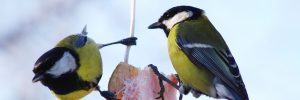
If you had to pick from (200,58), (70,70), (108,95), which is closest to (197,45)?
(200,58)

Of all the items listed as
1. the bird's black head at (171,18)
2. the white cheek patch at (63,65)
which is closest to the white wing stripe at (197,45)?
the bird's black head at (171,18)

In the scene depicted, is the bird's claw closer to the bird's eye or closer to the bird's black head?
the bird's black head

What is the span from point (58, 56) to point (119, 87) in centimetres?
52

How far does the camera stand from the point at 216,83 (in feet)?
6.54

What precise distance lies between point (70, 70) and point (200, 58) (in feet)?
1.65

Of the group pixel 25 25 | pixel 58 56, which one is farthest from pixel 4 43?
pixel 58 56

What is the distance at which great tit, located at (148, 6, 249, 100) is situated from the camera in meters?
1.95

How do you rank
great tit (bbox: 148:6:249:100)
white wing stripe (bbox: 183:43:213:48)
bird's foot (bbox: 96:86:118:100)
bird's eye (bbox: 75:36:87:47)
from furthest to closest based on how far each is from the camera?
bird's eye (bbox: 75:36:87:47), white wing stripe (bbox: 183:43:213:48), great tit (bbox: 148:6:249:100), bird's foot (bbox: 96:86:118:100)

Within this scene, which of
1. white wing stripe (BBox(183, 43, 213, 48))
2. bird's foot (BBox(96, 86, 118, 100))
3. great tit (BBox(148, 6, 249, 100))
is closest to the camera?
bird's foot (BBox(96, 86, 118, 100))

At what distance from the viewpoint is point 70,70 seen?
2.33 meters

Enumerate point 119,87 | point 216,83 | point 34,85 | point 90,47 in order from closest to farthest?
point 119,87
point 216,83
point 34,85
point 90,47

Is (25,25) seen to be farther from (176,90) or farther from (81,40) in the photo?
(176,90)

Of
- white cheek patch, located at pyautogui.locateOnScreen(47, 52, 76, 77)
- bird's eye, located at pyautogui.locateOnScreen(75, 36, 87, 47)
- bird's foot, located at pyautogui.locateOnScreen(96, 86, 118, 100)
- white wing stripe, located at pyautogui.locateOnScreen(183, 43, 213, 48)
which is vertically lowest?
bird's foot, located at pyautogui.locateOnScreen(96, 86, 118, 100)

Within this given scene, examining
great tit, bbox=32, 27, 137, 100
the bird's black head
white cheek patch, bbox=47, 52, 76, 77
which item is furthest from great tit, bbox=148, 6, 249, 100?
white cheek patch, bbox=47, 52, 76, 77
